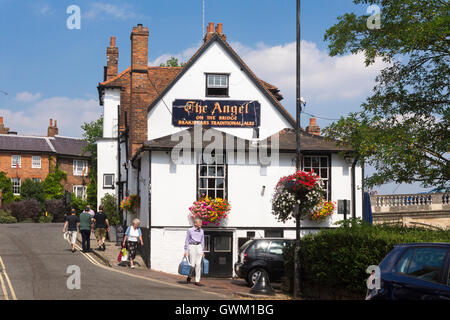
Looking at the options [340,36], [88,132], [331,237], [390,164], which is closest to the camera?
[331,237]

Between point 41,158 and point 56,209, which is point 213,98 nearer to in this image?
point 56,209

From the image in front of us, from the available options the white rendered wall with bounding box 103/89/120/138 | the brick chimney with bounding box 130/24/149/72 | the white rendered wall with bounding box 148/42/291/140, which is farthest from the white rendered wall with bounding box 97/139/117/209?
the white rendered wall with bounding box 148/42/291/140

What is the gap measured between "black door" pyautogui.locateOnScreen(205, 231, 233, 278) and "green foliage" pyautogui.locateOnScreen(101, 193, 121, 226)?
445 inches

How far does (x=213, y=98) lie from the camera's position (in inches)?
1077

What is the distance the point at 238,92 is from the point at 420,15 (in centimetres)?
1263

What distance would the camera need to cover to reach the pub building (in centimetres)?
2291

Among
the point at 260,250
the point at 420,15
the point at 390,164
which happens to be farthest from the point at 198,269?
the point at 420,15

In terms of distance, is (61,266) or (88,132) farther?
(88,132)

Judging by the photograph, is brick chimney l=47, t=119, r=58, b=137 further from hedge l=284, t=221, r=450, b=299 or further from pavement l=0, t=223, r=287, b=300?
hedge l=284, t=221, r=450, b=299

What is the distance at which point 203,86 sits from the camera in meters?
27.4

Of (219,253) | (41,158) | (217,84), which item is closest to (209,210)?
(219,253)

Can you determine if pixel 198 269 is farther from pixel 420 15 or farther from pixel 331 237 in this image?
pixel 420 15

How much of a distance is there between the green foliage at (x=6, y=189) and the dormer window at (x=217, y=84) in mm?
39641

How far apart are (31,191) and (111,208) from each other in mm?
27445
